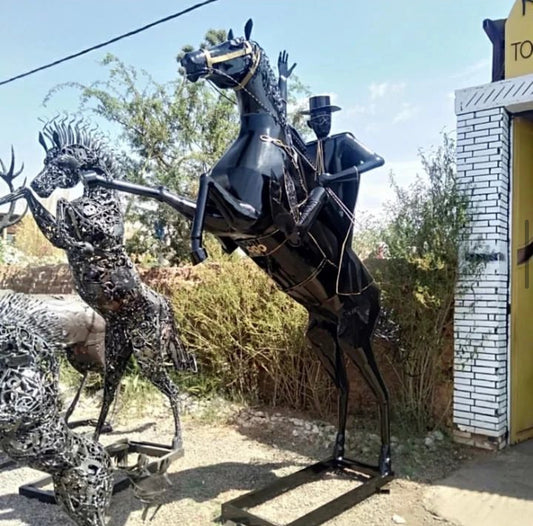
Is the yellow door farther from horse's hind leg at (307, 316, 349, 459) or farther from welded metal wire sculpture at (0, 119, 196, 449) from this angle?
welded metal wire sculpture at (0, 119, 196, 449)

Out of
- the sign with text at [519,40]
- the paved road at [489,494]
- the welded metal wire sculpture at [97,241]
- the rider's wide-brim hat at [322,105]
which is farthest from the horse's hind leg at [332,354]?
the sign with text at [519,40]

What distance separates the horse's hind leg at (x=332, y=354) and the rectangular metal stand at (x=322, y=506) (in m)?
0.15

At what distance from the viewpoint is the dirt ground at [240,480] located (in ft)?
11.3

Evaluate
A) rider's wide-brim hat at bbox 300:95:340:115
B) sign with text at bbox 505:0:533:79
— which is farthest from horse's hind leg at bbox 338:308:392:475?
sign with text at bbox 505:0:533:79

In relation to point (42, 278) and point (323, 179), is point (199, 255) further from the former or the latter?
point (42, 278)

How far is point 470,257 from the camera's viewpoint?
4.48 m

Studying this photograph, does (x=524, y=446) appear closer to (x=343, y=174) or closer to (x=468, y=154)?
(x=468, y=154)

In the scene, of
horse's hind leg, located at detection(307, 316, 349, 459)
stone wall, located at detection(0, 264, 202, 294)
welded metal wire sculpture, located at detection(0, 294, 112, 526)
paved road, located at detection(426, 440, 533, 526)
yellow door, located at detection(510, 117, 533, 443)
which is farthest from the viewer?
stone wall, located at detection(0, 264, 202, 294)

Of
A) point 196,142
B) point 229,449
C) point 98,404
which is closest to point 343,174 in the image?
point 229,449

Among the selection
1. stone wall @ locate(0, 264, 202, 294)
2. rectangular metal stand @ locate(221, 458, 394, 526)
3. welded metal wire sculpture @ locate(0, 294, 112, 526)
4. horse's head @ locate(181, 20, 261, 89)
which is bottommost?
rectangular metal stand @ locate(221, 458, 394, 526)

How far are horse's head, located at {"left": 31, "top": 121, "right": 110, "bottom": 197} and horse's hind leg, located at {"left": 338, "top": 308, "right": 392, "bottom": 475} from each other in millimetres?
1851

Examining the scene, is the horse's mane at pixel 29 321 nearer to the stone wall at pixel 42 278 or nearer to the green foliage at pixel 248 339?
the green foliage at pixel 248 339

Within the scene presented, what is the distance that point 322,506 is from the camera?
3277 millimetres

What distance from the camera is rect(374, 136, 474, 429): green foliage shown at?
14.9ft
